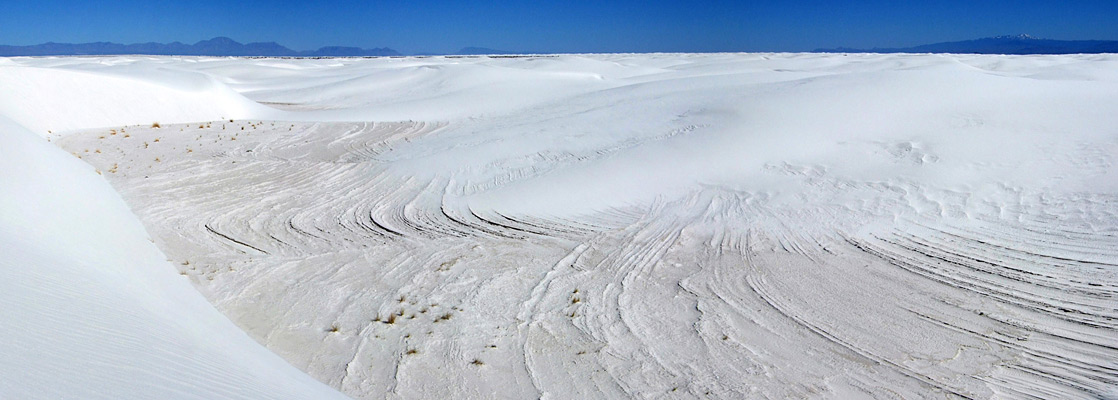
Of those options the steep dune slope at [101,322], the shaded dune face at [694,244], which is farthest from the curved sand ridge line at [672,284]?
the steep dune slope at [101,322]

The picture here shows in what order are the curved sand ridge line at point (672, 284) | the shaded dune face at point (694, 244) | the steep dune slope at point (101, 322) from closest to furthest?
the steep dune slope at point (101, 322) < the curved sand ridge line at point (672, 284) < the shaded dune face at point (694, 244)

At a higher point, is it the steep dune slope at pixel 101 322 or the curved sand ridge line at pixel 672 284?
the steep dune slope at pixel 101 322

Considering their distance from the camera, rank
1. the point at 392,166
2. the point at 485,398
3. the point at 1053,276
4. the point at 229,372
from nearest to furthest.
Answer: the point at 229,372 → the point at 485,398 → the point at 1053,276 → the point at 392,166

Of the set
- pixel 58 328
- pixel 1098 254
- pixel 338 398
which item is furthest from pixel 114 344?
pixel 1098 254

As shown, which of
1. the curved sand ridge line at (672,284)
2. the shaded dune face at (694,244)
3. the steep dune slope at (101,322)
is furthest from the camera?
the shaded dune face at (694,244)

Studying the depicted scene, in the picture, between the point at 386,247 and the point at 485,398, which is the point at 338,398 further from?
the point at 386,247

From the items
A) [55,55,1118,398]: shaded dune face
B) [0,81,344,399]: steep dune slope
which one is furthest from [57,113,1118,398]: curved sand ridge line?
[0,81,344,399]: steep dune slope

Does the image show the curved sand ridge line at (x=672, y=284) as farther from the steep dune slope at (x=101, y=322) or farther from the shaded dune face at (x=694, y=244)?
the steep dune slope at (x=101, y=322)

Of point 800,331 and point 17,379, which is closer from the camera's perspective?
point 17,379
